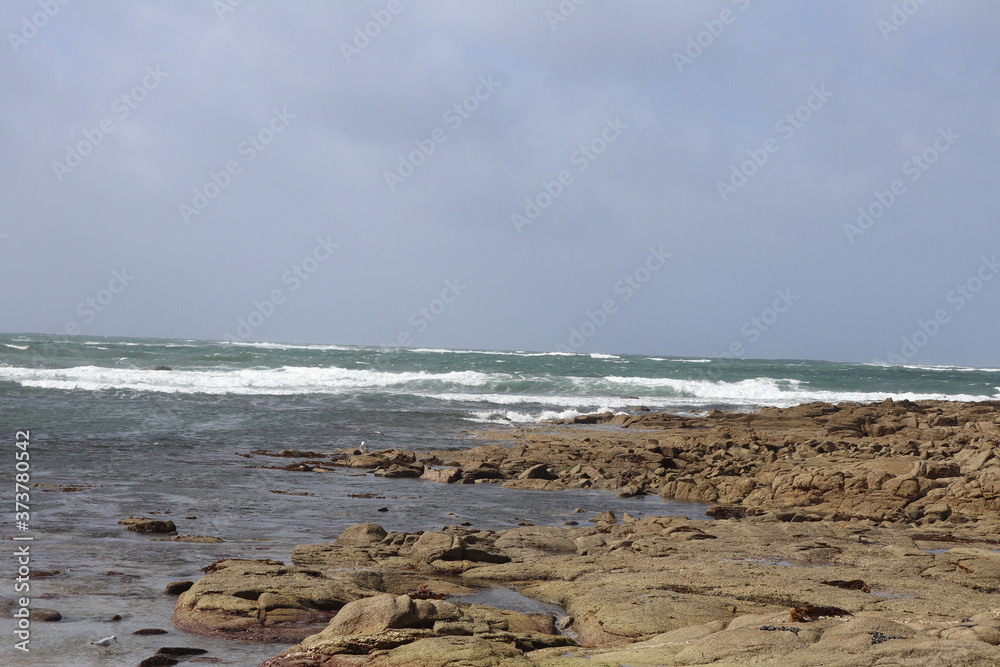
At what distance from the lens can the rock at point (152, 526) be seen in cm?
1002

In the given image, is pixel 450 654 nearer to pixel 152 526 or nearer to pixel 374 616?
pixel 374 616

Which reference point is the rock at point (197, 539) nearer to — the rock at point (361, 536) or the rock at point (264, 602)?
the rock at point (361, 536)

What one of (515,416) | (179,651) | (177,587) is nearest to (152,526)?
(177,587)

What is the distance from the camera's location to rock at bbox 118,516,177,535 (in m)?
10.0

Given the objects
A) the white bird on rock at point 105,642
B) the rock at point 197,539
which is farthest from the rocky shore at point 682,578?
the rock at point 197,539

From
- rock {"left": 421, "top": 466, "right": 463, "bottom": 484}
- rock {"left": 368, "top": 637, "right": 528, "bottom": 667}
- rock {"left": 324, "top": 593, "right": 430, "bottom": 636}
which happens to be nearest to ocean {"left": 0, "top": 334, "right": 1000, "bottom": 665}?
rock {"left": 421, "top": 466, "right": 463, "bottom": 484}

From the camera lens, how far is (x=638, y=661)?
5039 millimetres

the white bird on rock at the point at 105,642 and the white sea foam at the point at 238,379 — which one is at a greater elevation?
the white bird on rock at the point at 105,642

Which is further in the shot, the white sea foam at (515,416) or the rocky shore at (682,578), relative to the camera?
the white sea foam at (515,416)

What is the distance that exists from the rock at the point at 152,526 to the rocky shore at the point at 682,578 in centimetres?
208

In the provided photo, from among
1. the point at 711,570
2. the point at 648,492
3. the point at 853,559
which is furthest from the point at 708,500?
the point at 711,570

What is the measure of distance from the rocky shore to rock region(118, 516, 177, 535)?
2084 millimetres

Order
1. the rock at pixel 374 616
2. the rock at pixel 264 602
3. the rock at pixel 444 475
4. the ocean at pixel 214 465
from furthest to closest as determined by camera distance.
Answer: the rock at pixel 444 475 < the ocean at pixel 214 465 < the rock at pixel 264 602 < the rock at pixel 374 616

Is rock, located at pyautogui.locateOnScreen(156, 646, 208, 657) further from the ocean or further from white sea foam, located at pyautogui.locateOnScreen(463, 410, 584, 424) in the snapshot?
white sea foam, located at pyautogui.locateOnScreen(463, 410, 584, 424)
